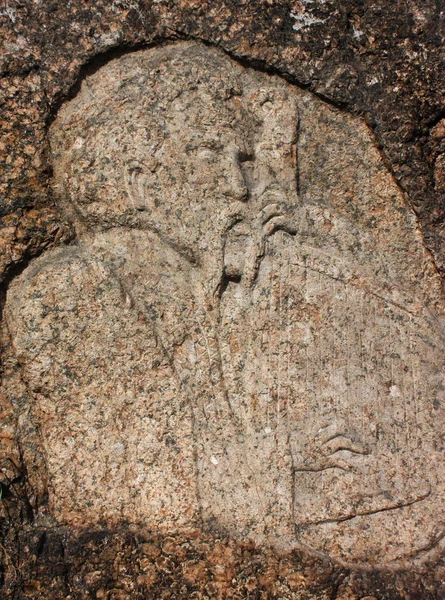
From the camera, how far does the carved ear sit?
7.28 feet

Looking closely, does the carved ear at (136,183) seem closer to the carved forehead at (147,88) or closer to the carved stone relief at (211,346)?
the carved stone relief at (211,346)

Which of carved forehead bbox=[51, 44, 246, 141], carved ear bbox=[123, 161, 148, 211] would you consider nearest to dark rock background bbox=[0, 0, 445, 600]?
carved forehead bbox=[51, 44, 246, 141]

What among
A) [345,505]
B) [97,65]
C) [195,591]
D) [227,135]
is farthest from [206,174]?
[195,591]

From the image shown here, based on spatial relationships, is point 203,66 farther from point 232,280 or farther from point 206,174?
point 232,280

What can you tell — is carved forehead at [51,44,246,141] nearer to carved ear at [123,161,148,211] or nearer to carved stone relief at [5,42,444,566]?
carved stone relief at [5,42,444,566]

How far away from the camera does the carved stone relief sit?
87.6 inches

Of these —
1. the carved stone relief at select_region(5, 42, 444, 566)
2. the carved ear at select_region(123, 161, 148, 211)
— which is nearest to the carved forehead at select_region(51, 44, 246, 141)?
the carved stone relief at select_region(5, 42, 444, 566)

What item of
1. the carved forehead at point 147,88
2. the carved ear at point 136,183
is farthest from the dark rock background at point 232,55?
the carved ear at point 136,183

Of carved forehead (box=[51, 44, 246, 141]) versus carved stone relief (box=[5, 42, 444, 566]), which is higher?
carved forehead (box=[51, 44, 246, 141])

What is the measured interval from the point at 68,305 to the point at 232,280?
23.4 inches

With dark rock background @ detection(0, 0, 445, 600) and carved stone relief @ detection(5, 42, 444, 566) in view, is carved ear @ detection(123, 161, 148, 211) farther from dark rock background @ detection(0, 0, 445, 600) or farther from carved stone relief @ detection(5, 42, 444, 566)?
dark rock background @ detection(0, 0, 445, 600)

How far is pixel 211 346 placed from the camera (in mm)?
2225

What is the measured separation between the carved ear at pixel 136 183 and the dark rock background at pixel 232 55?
289mm

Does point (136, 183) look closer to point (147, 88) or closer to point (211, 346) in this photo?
point (147, 88)
